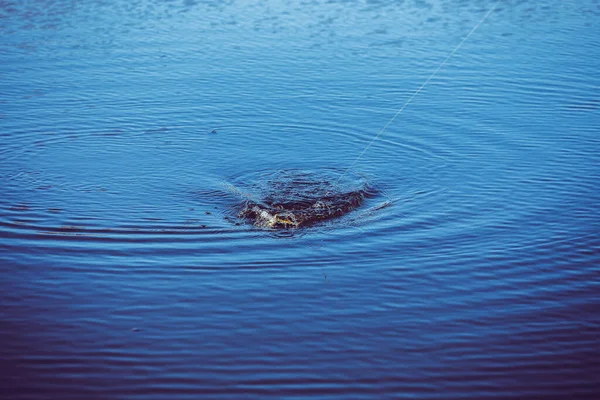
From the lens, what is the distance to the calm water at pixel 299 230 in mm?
5145

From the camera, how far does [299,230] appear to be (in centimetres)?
721

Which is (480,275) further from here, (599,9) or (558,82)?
(599,9)

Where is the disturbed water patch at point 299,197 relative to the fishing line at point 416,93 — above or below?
above

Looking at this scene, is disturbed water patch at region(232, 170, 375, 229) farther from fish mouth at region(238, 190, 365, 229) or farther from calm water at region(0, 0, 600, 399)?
calm water at region(0, 0, 600, 399)

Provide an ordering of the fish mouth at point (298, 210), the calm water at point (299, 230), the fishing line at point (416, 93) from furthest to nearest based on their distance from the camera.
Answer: the fishing line at point (416, 93)
the fish mouth at point (298, 210)
the calm water at point (299, 230)

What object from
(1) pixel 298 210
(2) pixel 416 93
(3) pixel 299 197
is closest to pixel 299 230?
(1) pixel 298 210

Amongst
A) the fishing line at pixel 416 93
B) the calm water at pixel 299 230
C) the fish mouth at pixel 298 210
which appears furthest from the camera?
the fishing line at pixel 416 93

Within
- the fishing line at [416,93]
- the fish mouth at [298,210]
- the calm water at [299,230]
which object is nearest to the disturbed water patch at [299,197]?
the fish mouth at [298,210]

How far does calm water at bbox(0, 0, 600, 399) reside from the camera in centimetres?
514

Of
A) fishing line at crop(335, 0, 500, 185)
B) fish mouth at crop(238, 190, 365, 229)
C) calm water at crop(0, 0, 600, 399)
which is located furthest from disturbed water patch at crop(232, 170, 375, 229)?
fishing line at crop(335, 0, 500, 185)

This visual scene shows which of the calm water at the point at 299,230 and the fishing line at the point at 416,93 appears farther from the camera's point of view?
the fishing line at the point at 416,93

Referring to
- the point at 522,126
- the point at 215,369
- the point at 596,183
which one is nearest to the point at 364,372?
the point at 215,369

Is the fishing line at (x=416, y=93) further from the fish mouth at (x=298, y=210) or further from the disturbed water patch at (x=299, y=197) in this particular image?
the fish mouth at (x=298, y=210)

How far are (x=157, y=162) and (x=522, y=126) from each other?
16.2 feet
